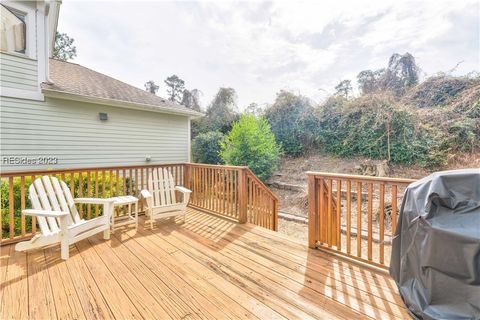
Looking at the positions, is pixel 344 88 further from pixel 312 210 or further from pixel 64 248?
pixel 64 248

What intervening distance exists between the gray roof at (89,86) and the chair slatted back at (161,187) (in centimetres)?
317

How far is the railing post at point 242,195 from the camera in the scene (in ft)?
12.2

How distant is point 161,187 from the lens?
3.91 meters

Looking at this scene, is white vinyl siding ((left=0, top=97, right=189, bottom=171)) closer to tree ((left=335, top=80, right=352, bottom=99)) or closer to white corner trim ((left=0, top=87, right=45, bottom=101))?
white corner trim ((left=0, top=87, right=45, bottom=101))

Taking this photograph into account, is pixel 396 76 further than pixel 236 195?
Yes

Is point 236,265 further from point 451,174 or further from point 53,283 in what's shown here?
point 451,174

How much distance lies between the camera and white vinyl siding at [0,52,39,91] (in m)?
4.49

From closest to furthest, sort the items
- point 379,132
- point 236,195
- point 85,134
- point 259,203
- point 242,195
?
point 242,195, point 236,195, point 259,203, point 85,134, point 379,132

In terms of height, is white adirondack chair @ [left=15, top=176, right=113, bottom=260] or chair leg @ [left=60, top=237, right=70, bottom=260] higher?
white adirondack chair @ [left=15, top=176, right=113, bottom=260]

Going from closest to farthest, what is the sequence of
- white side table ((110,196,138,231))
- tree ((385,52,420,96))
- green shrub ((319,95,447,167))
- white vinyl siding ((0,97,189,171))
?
1. white side table ((110,196,138,231))
2. white vinyl siding ((0,97,189,171))
3. green shrub ((319,95,447,167))
4. tree ((385,52,420,96))

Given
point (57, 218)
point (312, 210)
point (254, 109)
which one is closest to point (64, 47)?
point (254, 109)

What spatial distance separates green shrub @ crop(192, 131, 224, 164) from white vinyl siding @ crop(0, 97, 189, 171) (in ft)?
6.08

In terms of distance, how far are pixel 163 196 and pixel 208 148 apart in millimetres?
5473

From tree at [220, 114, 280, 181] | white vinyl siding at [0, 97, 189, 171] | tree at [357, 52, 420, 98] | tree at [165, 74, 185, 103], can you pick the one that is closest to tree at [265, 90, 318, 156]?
tree at [220, 114, 280, 181]
